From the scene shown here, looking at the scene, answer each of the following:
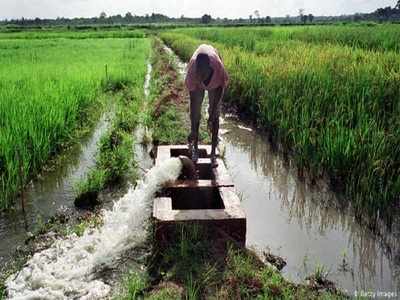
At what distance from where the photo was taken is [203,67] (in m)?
3.93

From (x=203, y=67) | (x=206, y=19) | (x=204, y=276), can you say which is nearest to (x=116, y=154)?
(x=203, y=67)

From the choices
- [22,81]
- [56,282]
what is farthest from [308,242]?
[22,81]

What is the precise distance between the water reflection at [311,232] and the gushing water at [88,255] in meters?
0.94

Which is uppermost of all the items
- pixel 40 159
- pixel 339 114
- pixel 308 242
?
pixel 339 114

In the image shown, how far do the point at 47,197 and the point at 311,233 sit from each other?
2.61 metres

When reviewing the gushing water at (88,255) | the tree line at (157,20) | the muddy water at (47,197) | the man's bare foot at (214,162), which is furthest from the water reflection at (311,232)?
the tree line at (157,20)

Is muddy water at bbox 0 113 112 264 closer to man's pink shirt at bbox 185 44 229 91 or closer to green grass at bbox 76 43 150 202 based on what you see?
green grass at bbox 76 43 150 202

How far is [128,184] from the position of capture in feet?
15.8

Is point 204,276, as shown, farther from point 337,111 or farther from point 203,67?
point 337,111

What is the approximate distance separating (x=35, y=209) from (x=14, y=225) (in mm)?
370

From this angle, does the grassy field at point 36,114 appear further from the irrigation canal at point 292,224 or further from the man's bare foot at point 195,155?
the man's bare foot at point 195,155

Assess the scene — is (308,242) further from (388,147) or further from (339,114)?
(339,114)

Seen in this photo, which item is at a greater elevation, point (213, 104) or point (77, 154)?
point (213, 104)

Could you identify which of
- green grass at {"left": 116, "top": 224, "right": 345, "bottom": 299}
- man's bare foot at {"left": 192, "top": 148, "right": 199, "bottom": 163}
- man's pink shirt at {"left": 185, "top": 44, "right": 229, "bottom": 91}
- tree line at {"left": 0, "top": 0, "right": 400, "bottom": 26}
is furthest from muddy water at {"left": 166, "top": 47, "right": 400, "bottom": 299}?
tree line at {"left": 0, "top": 0, "right": 400, "bottom": 26}
